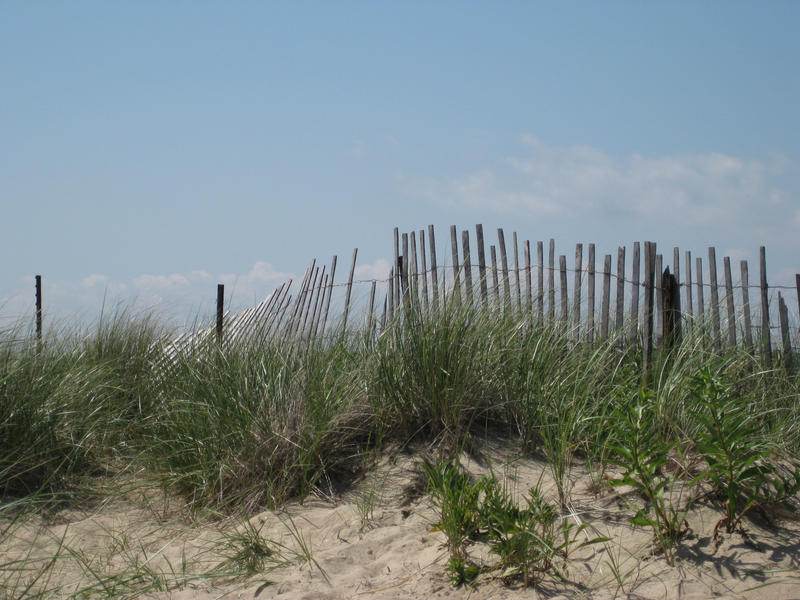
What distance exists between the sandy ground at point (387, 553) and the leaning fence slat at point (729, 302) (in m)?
2.47

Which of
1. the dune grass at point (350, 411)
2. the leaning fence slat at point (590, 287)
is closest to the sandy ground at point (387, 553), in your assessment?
the dune grass at point (350, 411)

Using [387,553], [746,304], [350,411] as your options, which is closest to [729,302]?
[746,304]

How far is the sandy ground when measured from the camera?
2.43 m

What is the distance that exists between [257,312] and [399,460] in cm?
605

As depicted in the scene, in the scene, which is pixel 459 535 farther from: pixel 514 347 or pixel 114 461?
pixel 114 461

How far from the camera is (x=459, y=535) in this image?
2.66 metres

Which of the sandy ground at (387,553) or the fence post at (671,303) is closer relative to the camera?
the sandy ground at (387,553)

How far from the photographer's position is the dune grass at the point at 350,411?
132 inches

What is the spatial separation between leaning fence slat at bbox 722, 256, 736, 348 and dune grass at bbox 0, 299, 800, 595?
26.6 inches

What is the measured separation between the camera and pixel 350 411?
3752mm

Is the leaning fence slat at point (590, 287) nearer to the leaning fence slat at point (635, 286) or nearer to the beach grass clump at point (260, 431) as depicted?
the leaning fence slat at point (635, 286)

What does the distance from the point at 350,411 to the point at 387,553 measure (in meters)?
1.01

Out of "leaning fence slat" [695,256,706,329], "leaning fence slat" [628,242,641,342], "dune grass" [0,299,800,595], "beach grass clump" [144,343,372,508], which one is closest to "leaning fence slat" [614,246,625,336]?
"leaning fence slat" [628,242,641,342]

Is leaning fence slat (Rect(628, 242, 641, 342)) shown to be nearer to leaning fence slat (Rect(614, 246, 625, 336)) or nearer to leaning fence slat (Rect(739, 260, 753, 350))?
leaning fence slat (Rect(614, 246, 625, 336))
